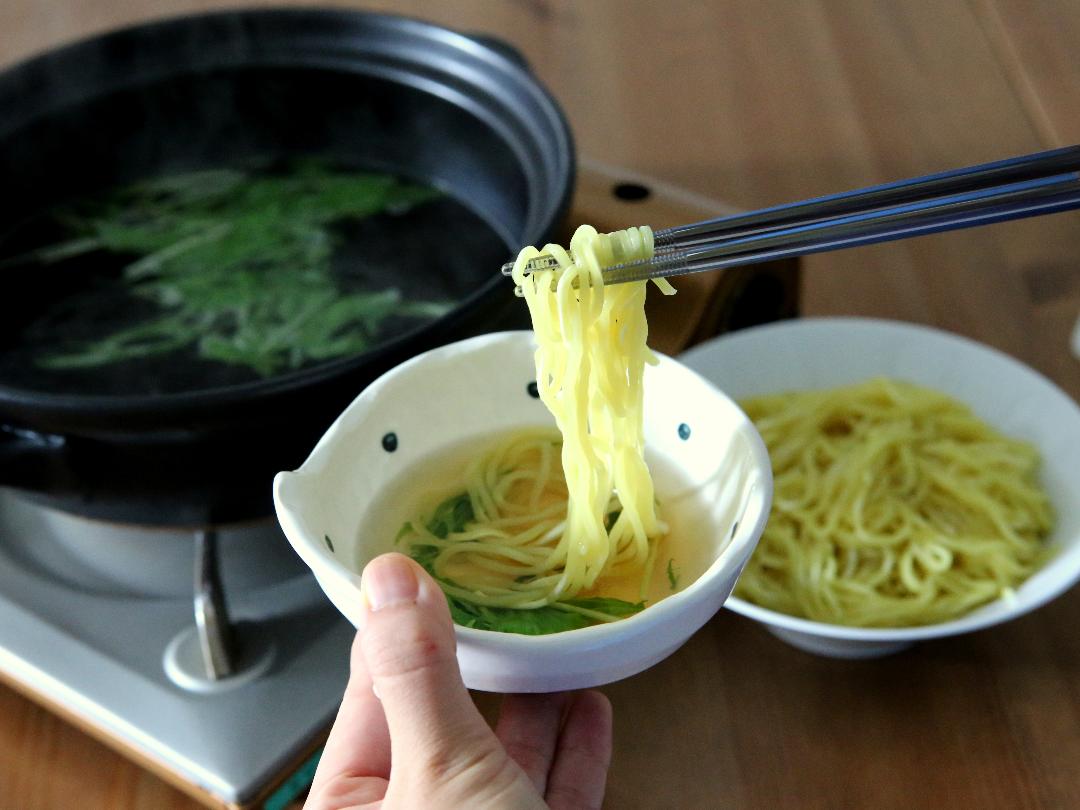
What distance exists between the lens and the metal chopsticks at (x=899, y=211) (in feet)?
2.23

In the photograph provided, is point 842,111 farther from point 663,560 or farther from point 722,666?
point 663,560

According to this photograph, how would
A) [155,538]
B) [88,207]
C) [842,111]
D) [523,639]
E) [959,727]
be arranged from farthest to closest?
1. [842,111]
2. [88,207]
3. [155,538]
4. [959,727]
5. [523,639]

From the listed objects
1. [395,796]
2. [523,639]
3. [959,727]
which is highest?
[523,639]

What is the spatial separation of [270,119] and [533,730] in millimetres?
1023

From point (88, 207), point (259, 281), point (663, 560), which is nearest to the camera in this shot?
point (663, 560)

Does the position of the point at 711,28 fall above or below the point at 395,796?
below

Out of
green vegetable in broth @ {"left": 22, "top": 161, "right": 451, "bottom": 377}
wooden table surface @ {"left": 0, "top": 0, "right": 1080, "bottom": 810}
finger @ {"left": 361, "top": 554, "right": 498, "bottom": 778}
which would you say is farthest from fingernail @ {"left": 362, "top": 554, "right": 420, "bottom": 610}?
green vegetable in broth @ {"left": 22, "top": 161, "right": 451, "bottom": 377}

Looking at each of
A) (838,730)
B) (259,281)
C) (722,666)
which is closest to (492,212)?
(259,281)

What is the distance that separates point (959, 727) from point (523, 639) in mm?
613

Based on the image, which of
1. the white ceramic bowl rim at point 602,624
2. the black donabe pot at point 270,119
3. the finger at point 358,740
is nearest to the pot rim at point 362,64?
the black donabe pot at point 270,119

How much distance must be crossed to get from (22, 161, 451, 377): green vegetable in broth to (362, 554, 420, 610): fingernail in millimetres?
606

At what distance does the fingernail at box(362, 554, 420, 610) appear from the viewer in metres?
0.67

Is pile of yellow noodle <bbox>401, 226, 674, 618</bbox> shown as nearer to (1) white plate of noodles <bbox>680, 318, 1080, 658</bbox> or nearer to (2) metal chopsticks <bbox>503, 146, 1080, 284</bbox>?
(2) metal chopsticks <bbox>503, 146, 1080, 284</bbox>

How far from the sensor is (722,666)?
115cm
